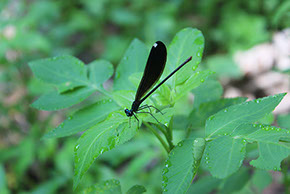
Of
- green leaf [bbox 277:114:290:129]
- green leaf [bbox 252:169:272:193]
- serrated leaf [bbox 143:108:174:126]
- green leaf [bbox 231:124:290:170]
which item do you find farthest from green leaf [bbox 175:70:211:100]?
green leaf [bbox 252:169:272:193]

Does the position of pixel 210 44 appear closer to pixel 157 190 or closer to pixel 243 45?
pixel 243 45

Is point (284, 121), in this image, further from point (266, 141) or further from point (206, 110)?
point (266, 141)

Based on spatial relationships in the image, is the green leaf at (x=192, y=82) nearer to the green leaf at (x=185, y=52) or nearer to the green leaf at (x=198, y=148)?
the green leaf at (x=185, y=52)

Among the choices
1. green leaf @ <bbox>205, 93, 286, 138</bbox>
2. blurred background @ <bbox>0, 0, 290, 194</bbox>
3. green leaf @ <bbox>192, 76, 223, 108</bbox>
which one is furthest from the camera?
blurred background @ <bbox>0, 0, 290, 194</bbox>

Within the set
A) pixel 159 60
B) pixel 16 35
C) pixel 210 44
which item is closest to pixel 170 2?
pixel 210 44

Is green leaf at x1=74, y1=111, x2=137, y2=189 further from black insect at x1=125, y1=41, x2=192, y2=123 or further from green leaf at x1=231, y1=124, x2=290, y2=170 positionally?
green leaf at x1=231, y1=124, x2=290, y2=170

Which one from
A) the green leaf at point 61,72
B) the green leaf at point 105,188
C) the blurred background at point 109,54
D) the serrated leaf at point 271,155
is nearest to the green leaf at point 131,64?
the green leaf at point 61,72
